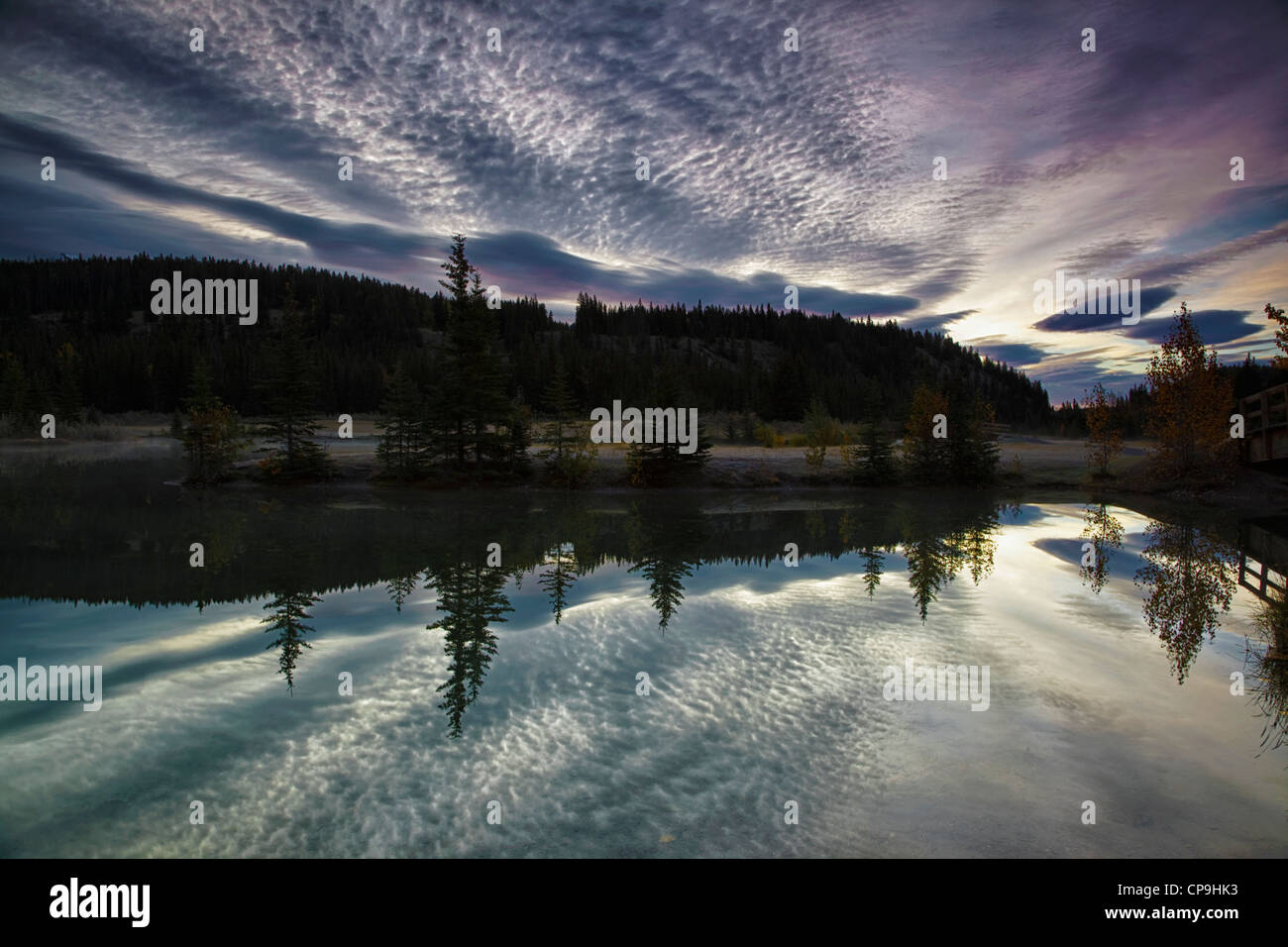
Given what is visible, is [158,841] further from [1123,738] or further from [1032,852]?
[1123,738]

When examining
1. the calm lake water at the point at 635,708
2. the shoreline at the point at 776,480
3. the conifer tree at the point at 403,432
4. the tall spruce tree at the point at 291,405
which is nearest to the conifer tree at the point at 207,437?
the shoreline at the point at 776,480

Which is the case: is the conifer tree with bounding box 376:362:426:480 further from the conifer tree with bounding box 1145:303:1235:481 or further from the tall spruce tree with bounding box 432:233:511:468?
the conifer tree with bounding box 1145:303:1235:481

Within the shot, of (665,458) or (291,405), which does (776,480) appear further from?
(291,405)

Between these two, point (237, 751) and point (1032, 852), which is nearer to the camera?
point (1032, 852)

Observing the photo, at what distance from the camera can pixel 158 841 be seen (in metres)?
5.47

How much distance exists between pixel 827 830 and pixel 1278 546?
20222 mm

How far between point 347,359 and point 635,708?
141 m

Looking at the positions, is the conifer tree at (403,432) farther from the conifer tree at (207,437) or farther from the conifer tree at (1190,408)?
the conifer tree at (1190,408)

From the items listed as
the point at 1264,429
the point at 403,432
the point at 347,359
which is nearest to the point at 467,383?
the point at 403,432

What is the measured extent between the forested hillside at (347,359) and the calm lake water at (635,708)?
2205cm

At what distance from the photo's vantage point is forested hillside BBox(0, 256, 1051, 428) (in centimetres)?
8612

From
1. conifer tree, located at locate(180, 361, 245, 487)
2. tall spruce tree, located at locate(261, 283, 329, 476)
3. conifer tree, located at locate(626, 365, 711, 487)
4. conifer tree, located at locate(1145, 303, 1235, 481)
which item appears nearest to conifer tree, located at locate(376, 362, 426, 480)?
tall spruce tree, located at locate(261, 283, 329, 476)

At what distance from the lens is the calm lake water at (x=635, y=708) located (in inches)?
221
